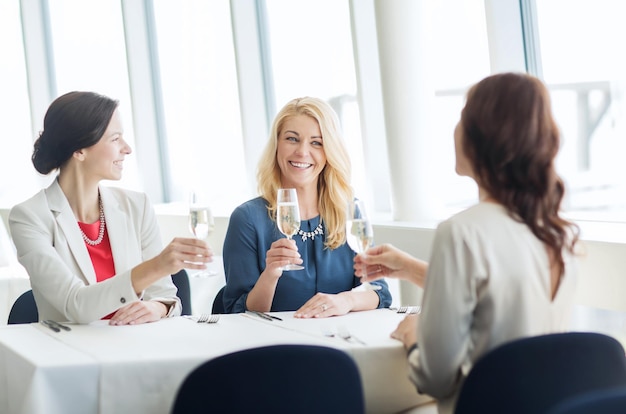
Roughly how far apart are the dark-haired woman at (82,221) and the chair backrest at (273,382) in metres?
1.00

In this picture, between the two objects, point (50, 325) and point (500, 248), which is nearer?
point (500, 248)

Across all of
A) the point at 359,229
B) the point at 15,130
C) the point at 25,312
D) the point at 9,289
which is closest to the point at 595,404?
the point at 359,229

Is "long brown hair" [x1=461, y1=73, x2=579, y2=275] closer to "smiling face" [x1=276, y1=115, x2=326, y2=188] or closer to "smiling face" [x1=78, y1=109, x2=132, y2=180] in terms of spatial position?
"smiling face" [x1=276, y1=115, x2=326, y2=188]

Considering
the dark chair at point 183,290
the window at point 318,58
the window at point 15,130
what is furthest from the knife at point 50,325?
the window at point 15,130

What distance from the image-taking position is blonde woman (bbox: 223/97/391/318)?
2.97 metres

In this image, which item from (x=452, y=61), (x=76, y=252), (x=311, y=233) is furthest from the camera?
(x=452, y=61)

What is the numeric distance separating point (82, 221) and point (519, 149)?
167cm

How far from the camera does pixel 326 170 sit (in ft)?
10.4

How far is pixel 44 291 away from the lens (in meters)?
2.65

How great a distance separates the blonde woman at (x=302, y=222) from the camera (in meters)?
2.97

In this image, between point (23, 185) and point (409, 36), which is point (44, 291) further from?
point (23, 185)

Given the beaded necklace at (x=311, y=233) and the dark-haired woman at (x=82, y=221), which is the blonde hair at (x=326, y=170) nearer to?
the beaded necklace at (x=311, y=233)

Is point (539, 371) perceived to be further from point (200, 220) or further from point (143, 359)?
point (200, 220)

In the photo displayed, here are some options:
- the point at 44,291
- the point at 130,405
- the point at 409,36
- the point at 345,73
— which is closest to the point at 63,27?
the point at 345,73
